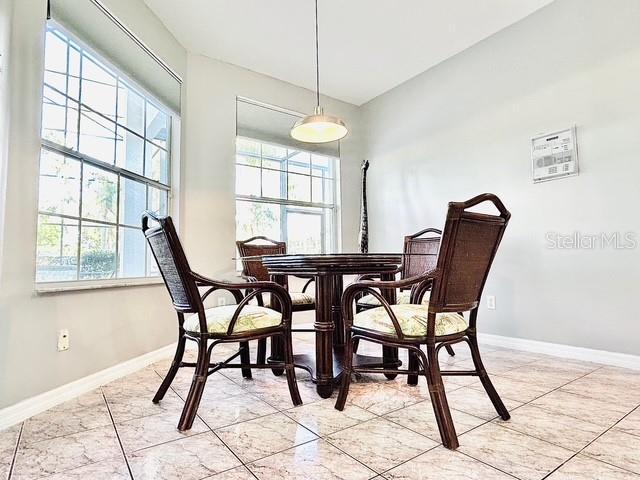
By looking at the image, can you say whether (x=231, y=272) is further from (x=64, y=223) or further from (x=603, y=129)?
(x=603, y=129)

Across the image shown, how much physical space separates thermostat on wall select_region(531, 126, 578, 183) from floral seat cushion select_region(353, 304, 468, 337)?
1.93 metres

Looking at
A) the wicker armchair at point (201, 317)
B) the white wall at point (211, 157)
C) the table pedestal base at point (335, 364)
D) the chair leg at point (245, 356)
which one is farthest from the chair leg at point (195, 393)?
the white wall at point (211, 157)

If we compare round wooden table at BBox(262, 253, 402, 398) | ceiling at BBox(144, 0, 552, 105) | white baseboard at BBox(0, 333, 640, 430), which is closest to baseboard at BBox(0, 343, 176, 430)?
white baseboard at BBox(0, 333, 640, 430)

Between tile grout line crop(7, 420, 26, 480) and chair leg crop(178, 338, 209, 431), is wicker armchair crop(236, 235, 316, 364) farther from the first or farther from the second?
tile grout line crop(7, 420, 26, 480)

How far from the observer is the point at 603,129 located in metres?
2.69

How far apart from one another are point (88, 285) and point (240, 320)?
3.68 feet

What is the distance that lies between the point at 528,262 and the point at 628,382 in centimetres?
111

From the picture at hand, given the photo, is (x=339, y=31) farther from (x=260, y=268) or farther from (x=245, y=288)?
(x=245, y=288)

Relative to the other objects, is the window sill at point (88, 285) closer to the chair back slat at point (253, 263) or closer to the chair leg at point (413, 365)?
the chair back slat at point (253, 263)

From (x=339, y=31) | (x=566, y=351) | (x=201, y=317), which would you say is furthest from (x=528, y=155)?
(x=201, y=317)

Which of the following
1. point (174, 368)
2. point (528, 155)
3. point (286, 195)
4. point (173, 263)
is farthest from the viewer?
point (286, 195)

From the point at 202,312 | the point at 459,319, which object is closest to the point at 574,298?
the point at 459,319

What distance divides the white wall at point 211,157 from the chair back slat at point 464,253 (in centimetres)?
255

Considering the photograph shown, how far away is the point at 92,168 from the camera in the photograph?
238 centimetres
